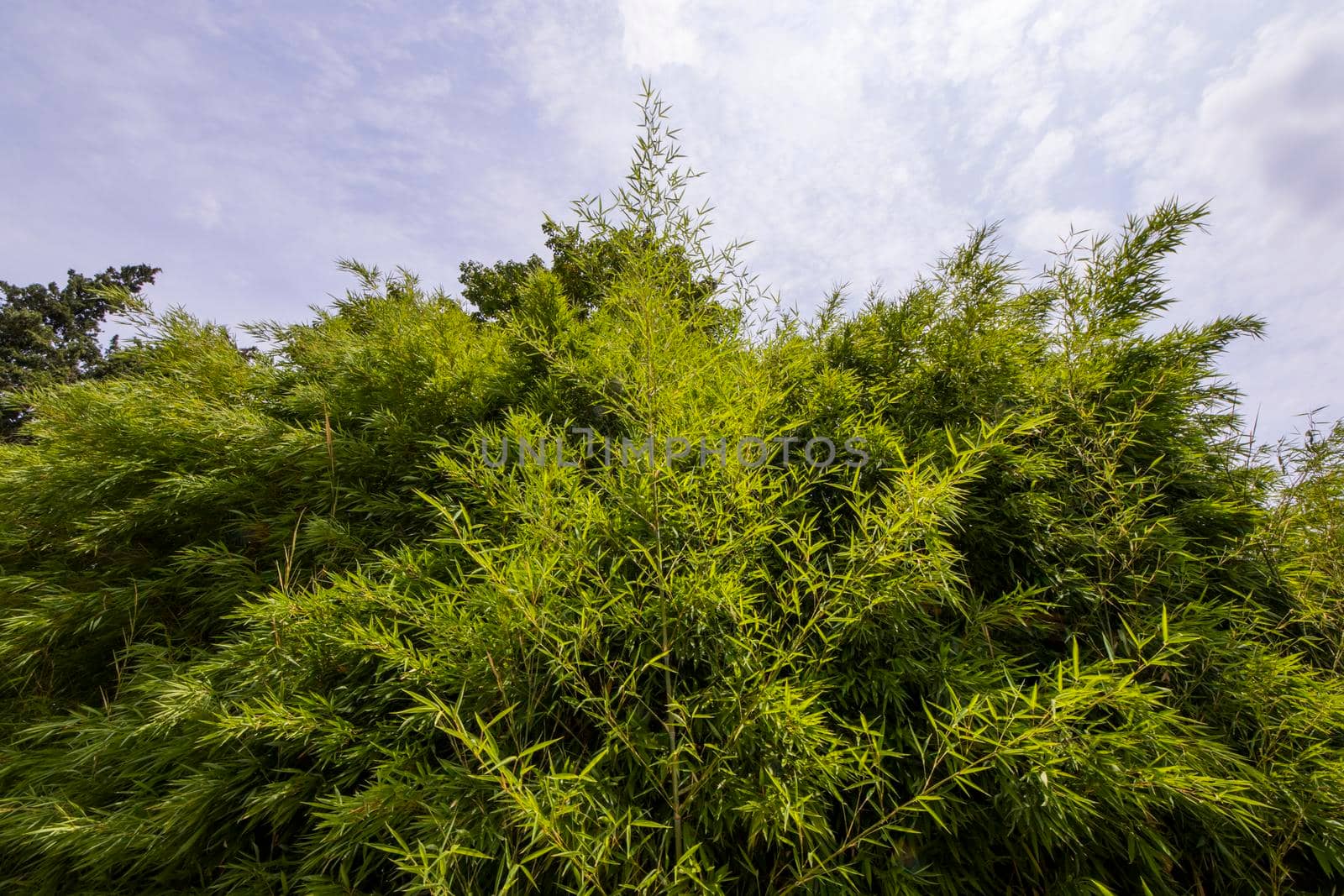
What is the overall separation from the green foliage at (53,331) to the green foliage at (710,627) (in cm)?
1352

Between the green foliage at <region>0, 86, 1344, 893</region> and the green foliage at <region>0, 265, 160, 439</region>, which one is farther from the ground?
the green foliage at <region>0, 265, 160, 439</region>

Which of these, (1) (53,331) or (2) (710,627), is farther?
(1) (53,331)

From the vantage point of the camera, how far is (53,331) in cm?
1242

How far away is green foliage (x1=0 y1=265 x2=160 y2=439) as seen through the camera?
427 inches

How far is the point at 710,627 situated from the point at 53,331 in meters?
19.8

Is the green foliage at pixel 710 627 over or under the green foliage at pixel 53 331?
under

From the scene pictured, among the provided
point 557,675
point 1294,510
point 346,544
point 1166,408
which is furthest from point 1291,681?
point 346,544

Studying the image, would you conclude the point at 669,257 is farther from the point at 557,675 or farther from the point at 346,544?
the point at 346,544

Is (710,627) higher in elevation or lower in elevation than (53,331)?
lower

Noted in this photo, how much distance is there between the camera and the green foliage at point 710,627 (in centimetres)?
109

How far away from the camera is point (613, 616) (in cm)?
123

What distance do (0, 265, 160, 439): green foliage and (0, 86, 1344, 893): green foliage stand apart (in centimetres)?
1352

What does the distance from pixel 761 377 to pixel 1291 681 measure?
1653 millimetres

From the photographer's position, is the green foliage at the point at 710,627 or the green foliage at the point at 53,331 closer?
the green foliage at the point at 710,627
